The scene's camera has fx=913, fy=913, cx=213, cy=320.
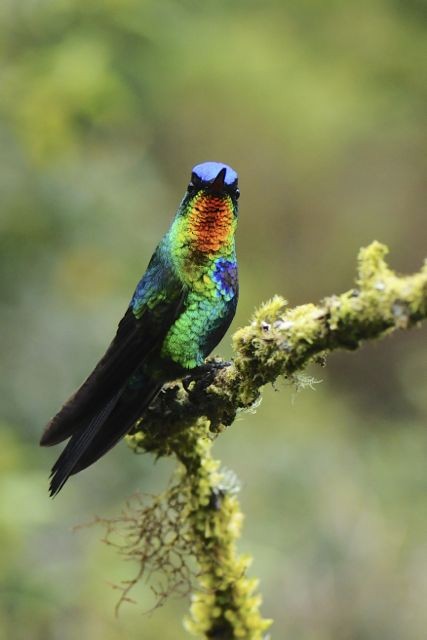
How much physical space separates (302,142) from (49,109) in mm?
4749

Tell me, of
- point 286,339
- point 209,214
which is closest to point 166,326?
point 209,214

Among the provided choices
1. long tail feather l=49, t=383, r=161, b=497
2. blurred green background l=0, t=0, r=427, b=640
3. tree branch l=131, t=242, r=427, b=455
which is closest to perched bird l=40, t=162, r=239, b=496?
long tail feather l=49, t=383, r=161, b=497

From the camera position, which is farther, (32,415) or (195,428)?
(32,415)

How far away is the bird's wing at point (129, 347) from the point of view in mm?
3086

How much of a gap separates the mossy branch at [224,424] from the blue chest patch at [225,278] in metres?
0.26

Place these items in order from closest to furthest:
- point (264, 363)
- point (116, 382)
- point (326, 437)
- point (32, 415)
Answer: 1. point (264, 363)
2. point (116, 382)
3. point (32, 415)
4. point (326, 437)

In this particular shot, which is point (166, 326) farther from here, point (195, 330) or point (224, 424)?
point (224, 424)

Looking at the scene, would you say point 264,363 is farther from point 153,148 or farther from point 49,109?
point 153,148

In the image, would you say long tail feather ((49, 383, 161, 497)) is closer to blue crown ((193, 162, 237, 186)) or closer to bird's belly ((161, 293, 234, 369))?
bird's belly ((161, 293, 234, 369))

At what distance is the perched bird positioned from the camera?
10.1ft

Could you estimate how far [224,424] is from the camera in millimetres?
2812

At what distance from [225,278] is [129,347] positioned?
45cm

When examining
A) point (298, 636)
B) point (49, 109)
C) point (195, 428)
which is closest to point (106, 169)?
point (49, 109)

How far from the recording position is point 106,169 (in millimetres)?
6426
